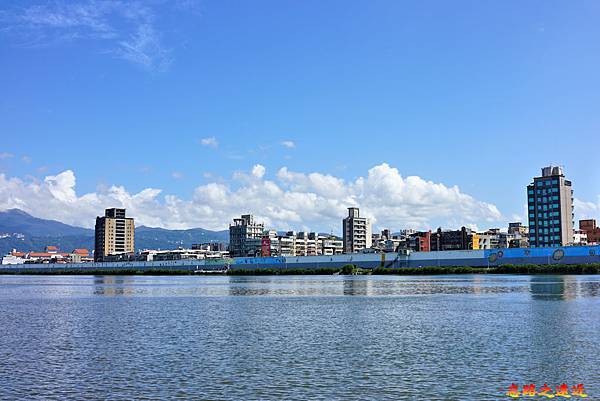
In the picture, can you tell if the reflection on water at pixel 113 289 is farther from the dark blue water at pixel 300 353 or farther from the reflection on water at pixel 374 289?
the dark blue water at pixel 300 353

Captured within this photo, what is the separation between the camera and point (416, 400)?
77.9 feet

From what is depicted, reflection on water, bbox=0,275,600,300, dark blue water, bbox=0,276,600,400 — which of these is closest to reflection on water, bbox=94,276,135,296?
reflection on water, bbox=0,275,600,300

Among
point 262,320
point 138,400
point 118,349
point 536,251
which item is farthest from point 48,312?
point 536,251

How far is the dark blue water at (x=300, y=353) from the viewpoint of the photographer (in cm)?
2605

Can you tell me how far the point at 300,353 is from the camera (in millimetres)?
34531

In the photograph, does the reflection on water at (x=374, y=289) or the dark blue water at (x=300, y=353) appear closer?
the dark blue water at (x=300, y=353)

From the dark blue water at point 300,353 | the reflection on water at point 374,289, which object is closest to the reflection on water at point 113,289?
the reflection on water at point 374,289

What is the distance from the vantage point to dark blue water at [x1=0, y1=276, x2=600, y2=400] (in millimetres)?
26047

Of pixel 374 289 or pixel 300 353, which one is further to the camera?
pixel 374 289

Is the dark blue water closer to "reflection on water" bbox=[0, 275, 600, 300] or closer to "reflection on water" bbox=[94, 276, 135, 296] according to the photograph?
"reflection on water" bbox=[0, 275, 600, 300]

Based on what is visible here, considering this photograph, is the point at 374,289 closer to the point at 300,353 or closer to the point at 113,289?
the point at 113,289

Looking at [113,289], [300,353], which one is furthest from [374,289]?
[300,353]

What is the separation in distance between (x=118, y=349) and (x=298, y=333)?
1168 centimetres

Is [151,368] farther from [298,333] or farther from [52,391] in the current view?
[298,333]
